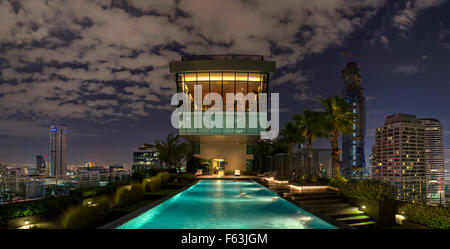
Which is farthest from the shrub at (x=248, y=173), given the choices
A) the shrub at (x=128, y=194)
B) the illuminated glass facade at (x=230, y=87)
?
the shrub at (x=128, y=194)

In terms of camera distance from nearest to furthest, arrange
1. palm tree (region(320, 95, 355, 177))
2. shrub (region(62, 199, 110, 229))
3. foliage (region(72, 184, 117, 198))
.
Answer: shrub (region(62, 199, 110, 229)), foliage (region(72, 184, 117, 198)), palm tree (region(320, 95, 355, 177))

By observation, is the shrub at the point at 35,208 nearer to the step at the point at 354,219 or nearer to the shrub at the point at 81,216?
the shrub at the point at 81,216

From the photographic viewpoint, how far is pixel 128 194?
1177cm

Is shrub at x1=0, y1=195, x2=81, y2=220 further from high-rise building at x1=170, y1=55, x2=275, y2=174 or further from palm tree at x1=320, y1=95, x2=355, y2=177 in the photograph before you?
high-rise building at x1=170, y1=55, x2=275, y2=174

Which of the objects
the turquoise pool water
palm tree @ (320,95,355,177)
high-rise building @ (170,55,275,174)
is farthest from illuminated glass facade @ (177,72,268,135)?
the turquoise pool water

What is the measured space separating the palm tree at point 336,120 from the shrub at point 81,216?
13.1 m

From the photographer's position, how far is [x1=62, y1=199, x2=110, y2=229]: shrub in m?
6.99

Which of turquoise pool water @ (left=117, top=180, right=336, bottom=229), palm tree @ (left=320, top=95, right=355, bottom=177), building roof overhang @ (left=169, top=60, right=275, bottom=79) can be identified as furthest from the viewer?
building roof overhang @ (left=169, top=60, right=275, bottom=79)

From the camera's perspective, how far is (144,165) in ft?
73.2

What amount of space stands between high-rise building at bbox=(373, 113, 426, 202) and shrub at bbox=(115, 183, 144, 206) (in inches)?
396

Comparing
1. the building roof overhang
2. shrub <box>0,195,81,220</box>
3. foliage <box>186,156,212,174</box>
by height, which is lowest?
foliage <box>186,156,212,174</box>

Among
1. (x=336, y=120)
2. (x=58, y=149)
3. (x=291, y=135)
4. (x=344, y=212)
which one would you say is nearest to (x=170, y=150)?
(x=291, y=135)

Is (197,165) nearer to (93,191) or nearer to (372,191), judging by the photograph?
(93,191)
